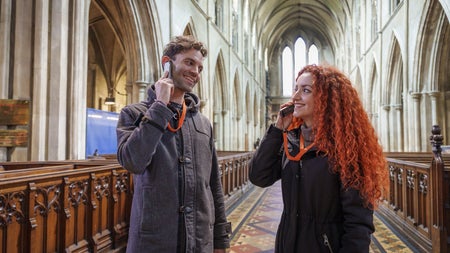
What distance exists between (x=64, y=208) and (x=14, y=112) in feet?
8.58

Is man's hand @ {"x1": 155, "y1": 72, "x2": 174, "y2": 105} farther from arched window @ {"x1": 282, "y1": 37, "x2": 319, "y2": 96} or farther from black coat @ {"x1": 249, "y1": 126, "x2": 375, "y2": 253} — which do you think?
arched window @ {"x1": 282, "y1": 37, "x2": 319, "y2": 96}

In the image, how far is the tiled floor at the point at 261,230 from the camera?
4.20 meters

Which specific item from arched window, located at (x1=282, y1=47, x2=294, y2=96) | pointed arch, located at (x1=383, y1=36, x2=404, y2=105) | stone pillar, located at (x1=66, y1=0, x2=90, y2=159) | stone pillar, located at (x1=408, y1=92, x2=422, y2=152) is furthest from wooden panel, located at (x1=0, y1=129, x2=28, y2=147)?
arched window, located at (x1=282, y1=47, x2=294, y2=96)

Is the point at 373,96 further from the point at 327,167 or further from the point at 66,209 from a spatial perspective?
the point at 327,167

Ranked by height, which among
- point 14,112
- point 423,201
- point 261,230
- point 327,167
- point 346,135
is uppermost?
point 14,112

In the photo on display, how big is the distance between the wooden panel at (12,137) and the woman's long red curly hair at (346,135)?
4608mm

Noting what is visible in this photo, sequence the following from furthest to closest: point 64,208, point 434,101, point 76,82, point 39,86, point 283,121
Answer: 1. point 434,101
2. point 76,82
3. point 39,86
4. point 64,208
5. point 283,121

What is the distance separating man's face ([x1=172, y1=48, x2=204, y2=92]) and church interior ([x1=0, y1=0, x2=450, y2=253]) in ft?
1.55

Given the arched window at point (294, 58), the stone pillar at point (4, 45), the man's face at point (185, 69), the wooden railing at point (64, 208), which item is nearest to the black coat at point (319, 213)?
the man's face at point (185, 69)

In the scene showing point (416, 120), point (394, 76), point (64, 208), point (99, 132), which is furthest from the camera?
point (394, 76)

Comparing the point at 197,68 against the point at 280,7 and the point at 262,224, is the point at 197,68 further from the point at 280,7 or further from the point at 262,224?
the point at 280,7

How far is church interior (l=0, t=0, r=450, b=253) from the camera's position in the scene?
312 centimetres

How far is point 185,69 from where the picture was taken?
58.7 inches

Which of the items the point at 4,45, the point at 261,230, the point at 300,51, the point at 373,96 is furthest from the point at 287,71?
the point at 4,45
